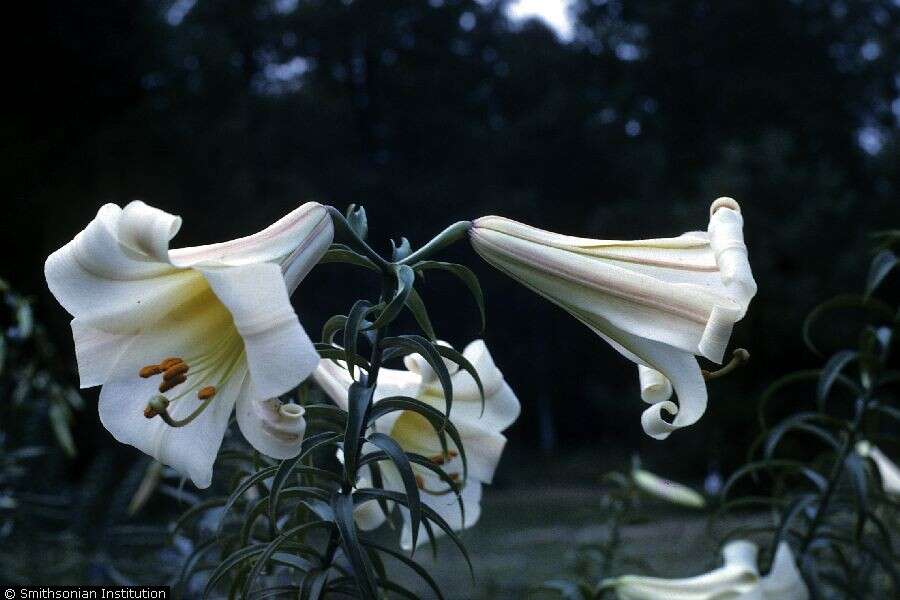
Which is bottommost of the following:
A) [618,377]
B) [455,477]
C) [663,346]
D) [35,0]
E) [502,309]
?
[618,377]

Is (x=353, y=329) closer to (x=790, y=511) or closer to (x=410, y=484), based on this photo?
(x=410, y=484)

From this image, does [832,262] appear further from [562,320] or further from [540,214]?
[540,214]

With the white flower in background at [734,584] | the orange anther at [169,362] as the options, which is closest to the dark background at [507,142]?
the white flower in background at [734,584]

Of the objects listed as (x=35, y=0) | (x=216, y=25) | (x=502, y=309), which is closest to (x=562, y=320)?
(x=502, y=309)

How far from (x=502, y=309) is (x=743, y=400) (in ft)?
15.0

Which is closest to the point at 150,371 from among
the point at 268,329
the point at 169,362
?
the point at 169,362

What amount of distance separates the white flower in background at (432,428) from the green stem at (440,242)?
0.47 ft

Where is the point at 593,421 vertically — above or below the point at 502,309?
below

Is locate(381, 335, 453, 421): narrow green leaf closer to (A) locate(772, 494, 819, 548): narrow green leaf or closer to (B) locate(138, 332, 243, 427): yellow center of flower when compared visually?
(B) locate(138, 332, 243, 427): yellow center of flower

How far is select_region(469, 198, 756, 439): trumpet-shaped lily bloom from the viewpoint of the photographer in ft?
2.18

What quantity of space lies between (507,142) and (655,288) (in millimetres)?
13478

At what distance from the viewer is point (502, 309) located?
38.4ft

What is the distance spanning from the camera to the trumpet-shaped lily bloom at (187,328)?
0.59 metres

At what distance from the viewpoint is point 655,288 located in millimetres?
689
